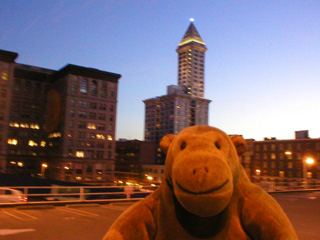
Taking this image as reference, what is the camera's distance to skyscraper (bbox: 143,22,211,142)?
130250mm

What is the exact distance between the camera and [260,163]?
6800 centimetres

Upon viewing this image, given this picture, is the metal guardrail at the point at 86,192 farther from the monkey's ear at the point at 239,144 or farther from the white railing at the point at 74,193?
the monkey's ear at the point at 239,144

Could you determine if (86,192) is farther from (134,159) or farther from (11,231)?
(134,159)

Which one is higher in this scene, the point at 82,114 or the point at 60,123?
the point at 82,114

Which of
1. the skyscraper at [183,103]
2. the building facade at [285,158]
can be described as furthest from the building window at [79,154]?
the skyscraper at [183,103]

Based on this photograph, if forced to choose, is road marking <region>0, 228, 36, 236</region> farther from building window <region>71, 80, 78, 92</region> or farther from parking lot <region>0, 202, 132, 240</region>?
building window <region>71, 80, 78, 92</region>

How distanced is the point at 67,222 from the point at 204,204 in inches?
300

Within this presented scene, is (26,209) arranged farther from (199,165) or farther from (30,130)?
(30,130)

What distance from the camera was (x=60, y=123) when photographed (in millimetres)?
78625

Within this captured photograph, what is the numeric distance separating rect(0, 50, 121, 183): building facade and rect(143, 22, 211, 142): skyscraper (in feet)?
159

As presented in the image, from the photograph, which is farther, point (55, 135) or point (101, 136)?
point (101, 136)

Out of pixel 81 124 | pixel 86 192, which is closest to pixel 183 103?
pixel 81 124

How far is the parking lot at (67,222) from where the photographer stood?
7350 mm

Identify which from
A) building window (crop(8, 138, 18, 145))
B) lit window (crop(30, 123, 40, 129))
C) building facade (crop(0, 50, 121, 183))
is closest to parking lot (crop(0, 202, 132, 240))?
building facade (crop(0, 50, 121, 183))
